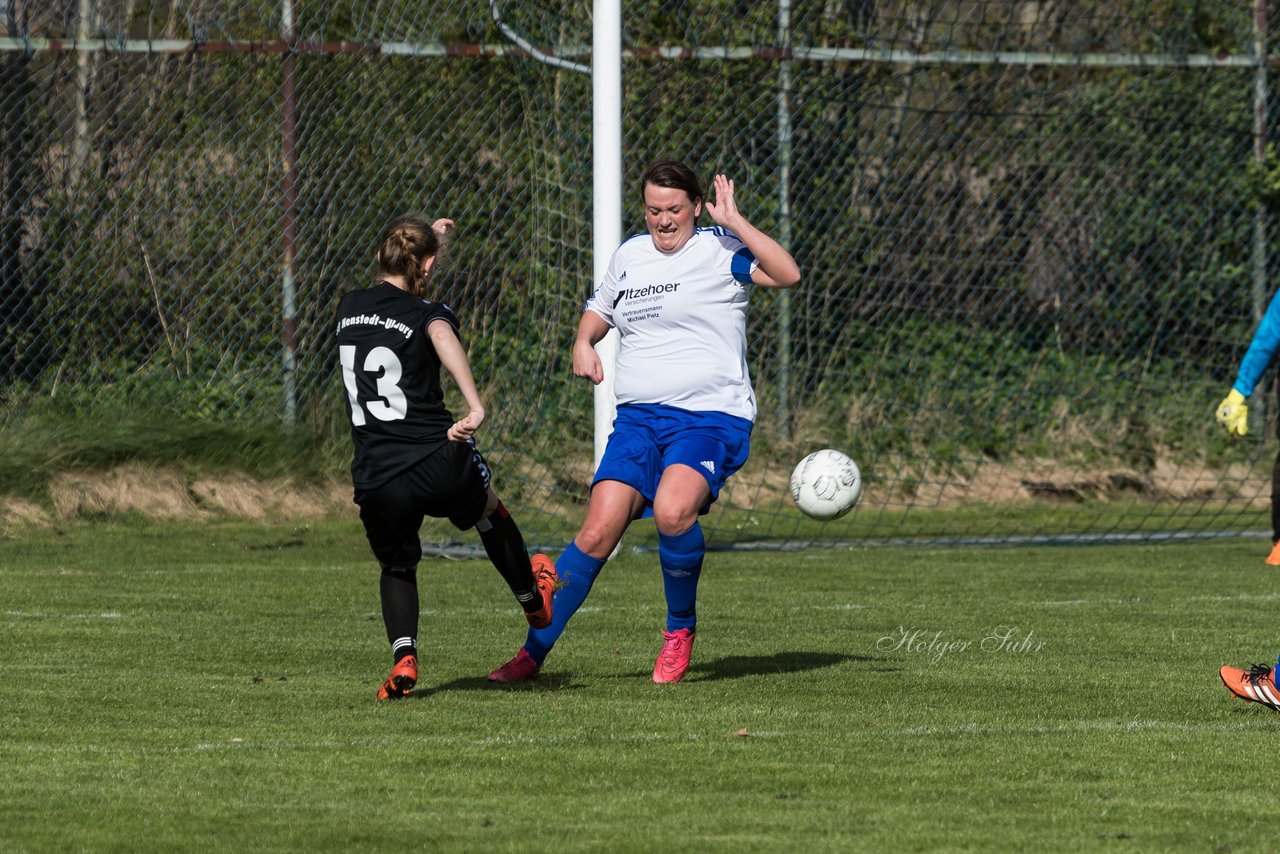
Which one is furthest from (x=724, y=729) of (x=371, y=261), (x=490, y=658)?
(x=371, y=261)

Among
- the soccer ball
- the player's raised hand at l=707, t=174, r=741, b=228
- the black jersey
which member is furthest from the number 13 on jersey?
the soccer ball

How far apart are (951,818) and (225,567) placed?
6883 mm

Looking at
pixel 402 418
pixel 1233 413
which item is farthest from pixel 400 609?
pixel 1233 413

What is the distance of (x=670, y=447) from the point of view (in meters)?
6.77

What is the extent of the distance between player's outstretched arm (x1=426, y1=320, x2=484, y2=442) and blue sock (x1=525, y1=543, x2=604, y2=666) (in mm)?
691

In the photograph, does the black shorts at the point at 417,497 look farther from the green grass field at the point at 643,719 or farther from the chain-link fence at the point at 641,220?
the chain-link fence at the point at 641,220

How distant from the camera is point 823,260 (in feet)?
46.8

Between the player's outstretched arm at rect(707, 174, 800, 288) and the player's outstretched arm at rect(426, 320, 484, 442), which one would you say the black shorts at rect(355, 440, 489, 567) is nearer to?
the player's outstretched arm at rect(426, 320, 484, 442)

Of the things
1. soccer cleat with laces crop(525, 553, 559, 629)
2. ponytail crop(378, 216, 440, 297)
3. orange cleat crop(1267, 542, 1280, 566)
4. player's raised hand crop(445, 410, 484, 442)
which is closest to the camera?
player's raised hand crop(445, 410, 484, 442)

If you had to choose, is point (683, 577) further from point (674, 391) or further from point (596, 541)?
point (674, 391)

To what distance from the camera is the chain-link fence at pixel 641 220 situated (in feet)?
43.1

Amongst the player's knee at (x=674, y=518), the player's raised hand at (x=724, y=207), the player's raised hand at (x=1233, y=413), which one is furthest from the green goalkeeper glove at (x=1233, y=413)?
the player's knee at (x=674, y=518)

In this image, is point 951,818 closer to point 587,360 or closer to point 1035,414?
point 587,360

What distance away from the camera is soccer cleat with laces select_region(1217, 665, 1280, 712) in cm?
610
